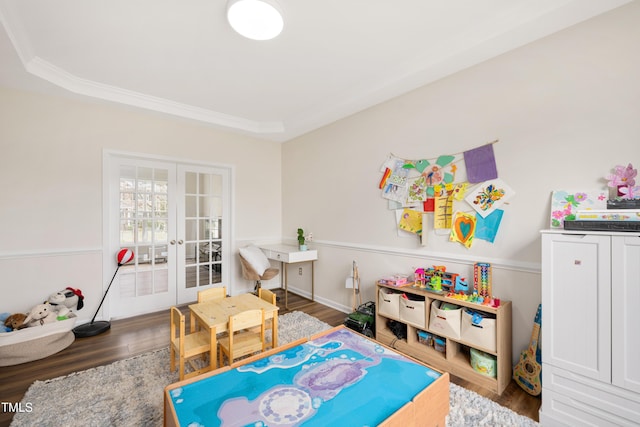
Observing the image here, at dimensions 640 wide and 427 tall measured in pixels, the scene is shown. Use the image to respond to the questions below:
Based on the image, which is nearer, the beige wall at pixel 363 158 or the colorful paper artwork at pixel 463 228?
the beige wall at pixel 363 158

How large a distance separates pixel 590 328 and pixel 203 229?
4219 mm

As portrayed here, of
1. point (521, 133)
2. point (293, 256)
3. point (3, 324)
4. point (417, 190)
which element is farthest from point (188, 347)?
point (521, 133)

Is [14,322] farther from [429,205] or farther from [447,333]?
[429,205]

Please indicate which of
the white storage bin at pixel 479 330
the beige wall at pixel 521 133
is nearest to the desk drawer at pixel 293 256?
the beige wall at pixel 521 133

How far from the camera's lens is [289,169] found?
187 inches

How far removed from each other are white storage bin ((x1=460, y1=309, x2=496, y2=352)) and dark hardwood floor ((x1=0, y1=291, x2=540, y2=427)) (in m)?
0.33

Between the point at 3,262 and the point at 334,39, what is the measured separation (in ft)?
12.9

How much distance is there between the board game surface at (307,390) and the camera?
118 cm

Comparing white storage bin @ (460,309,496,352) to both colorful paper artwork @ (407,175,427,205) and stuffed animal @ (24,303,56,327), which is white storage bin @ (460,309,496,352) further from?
stuffed animal @ (24,303,56,327)

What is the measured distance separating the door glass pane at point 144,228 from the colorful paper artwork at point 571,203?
4266 mm

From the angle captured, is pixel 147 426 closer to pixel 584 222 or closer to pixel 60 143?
pixel 584 222

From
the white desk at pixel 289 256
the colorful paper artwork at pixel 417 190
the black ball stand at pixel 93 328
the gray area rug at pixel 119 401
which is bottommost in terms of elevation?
the gray area rug at pixel 119 401

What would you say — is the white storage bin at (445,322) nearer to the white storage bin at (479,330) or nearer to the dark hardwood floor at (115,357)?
the white storage bin at (479,330)

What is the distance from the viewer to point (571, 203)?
6.31ft
